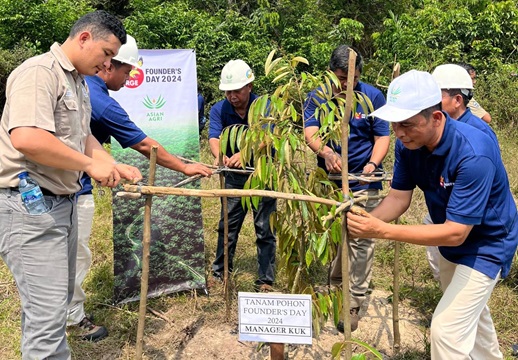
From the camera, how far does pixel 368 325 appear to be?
3.70m

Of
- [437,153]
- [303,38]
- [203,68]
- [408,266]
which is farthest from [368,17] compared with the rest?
[437,153]

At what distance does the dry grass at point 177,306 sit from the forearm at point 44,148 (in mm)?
1667

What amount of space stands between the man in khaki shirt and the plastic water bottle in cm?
2

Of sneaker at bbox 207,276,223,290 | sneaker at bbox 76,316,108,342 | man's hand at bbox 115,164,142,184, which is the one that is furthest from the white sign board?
sneaker at bbox 207,276,223,290

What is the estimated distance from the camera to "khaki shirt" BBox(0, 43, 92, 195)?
2.11m

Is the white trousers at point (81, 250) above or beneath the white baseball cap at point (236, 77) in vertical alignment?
beneath

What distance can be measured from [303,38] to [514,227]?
27.9 feet

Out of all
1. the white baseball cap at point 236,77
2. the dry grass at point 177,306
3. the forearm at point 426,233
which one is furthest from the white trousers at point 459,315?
the white baseball cap at point 236,77

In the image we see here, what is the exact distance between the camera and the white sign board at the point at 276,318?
2.31 meters

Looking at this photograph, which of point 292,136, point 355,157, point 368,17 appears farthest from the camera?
point 368,17

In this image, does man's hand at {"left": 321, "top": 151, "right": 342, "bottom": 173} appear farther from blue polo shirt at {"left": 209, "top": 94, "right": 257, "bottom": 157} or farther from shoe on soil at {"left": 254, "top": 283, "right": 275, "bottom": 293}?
shoe on soil at {"left": 254, "top": 283, "right": 275, "bottom": 293}

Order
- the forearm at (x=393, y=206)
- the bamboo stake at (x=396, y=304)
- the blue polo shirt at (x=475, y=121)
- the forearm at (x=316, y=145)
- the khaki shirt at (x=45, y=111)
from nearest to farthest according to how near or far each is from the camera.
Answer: the khaki shirt at (x=45, y=111), the forearm at (x=393, y=206), the blue polo shirt at (x=475, y=121), the forearm at (x=316, y=145), the bamboo stake at (x=396, y=304)

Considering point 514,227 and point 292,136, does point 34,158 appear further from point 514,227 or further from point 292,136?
point 514,227

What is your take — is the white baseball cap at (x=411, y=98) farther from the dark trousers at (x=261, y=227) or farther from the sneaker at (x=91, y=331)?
the sneaker at (x=91, y=331)
